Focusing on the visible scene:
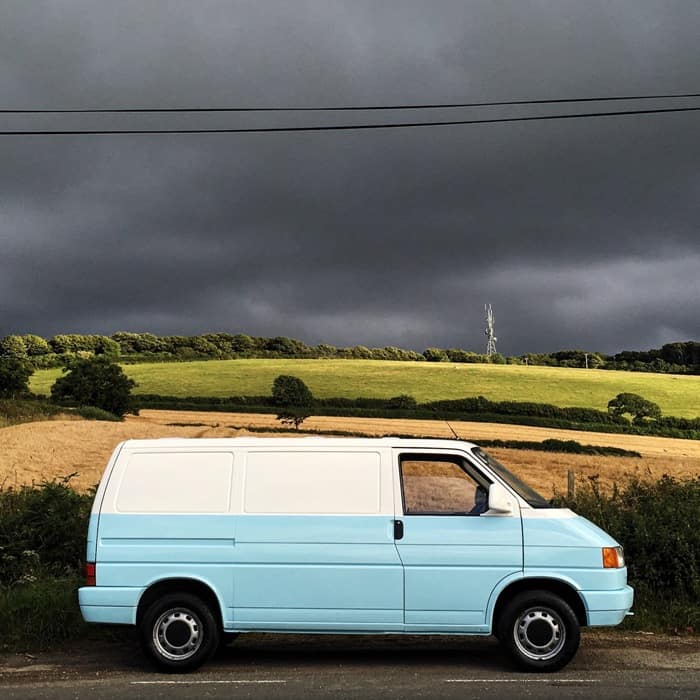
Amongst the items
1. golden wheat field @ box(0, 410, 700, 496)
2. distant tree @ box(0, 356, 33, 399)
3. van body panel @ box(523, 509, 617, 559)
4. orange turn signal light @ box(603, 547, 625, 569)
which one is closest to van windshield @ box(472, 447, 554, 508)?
van body panel @ box(523, 509, 617, 559)

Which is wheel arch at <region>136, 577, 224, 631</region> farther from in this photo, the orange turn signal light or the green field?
the green field

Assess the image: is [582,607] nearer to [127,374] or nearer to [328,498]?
[328,498]

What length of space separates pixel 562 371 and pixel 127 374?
14785 millimetres

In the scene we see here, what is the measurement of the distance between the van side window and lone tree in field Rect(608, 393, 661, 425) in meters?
21.3

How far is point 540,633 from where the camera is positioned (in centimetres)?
765

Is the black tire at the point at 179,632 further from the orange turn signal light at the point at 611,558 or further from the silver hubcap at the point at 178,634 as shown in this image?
the orange turn signal light at the point at 611,558

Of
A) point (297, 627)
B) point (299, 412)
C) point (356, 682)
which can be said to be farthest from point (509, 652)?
point (299, 412)

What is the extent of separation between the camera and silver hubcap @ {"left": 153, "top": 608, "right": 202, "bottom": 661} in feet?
25.5

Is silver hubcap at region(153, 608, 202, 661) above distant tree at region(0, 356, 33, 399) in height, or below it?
below

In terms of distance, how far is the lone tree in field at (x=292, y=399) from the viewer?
28.2 m

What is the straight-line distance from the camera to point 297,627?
7.71 m

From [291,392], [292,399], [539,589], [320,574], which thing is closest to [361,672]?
[320,574]

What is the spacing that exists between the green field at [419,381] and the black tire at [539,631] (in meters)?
21.0

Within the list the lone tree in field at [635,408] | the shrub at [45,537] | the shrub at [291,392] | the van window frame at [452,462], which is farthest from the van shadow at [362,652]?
the lone tree in field at [635,408]
